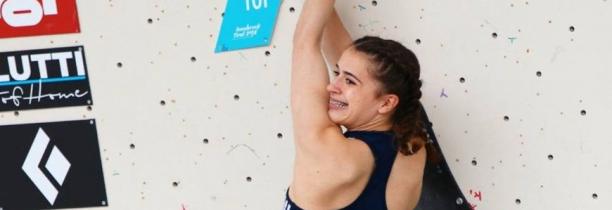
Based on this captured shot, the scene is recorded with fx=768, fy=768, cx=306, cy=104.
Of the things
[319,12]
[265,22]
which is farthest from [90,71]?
[319,12]

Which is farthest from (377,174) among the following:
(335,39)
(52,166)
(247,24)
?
(52,166)

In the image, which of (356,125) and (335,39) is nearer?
(356,125)

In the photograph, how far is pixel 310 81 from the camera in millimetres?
1344

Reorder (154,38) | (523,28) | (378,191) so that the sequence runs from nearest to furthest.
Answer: (378,191) → (523,28) → (154,38)

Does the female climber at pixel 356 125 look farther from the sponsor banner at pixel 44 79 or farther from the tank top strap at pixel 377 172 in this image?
the sponsor banner at pixel 44 79

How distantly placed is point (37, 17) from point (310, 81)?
64cm

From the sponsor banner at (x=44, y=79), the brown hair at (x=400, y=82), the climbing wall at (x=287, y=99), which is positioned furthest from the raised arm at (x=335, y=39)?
the sponsor banner at (x=44, y=79)

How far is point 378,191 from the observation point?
1.32 meters

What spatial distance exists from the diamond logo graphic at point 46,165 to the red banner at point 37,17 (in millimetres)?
218

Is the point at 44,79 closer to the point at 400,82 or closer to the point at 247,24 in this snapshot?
the point at 247,24

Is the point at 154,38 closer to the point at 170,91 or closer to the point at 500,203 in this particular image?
the point at 170,91

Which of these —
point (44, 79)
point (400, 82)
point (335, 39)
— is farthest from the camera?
point (44, 79)

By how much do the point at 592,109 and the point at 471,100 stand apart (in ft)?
0.76

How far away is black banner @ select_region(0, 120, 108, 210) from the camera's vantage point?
1.66 metres
